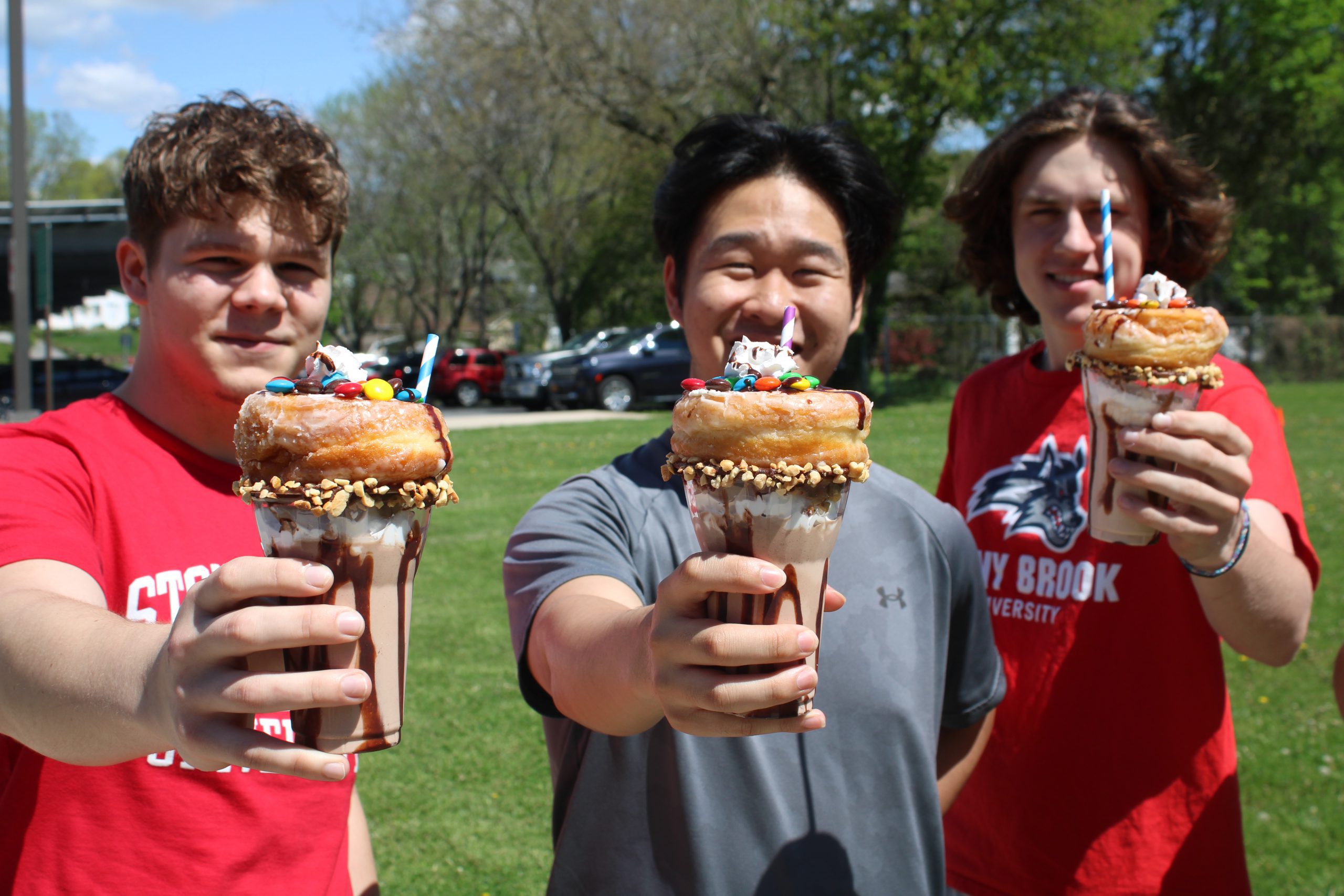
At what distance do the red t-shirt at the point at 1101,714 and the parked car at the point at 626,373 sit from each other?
19469 millimetres

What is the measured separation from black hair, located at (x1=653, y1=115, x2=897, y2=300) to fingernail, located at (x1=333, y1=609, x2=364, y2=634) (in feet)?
4.43

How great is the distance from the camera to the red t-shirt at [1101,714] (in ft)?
8.41

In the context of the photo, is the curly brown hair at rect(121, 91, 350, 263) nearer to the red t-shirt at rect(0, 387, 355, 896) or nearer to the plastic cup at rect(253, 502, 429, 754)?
the red t-shirt at rect(0, 387, 355, 896)

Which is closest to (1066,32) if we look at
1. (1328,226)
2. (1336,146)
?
(1336,146)

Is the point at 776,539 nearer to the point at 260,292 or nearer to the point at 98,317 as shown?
the point at 260,292

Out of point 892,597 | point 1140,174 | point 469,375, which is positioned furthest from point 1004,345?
point 892,597

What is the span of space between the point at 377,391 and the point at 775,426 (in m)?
0.69

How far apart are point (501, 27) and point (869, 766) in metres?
24.8

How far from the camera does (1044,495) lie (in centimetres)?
280

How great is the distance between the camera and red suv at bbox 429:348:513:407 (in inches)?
1032

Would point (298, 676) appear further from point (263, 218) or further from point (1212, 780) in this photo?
point (1212, 780)

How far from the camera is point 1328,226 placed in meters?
40.1

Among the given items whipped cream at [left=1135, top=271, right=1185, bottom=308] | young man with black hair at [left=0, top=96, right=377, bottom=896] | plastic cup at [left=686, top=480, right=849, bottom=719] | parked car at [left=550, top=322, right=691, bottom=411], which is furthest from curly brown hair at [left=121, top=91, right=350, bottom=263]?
parked car at [left=550, top=322, right=691, bottom=411]

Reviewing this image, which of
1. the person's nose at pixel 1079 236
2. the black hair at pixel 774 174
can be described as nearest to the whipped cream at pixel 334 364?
the black hair at pixel 774 174
